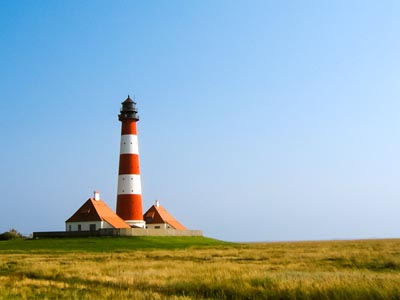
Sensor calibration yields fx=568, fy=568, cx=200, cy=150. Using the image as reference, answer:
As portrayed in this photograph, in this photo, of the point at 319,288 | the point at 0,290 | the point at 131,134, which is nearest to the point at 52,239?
the point at 131,134

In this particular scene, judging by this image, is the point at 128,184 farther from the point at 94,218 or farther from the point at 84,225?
the point at 84,225

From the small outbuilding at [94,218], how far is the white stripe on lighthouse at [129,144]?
24.5ft

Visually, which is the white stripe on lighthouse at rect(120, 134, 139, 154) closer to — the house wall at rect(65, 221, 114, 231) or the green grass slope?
the house wall at rect(65, 221, 114, 231)

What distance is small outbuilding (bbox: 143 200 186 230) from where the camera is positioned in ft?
257

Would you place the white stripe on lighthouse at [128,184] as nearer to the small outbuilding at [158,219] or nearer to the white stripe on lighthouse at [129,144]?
the white stripe on lighthouse at [129,144]

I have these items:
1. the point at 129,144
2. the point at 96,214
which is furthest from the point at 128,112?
the point at 96,214

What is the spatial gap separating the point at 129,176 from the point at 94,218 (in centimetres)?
661

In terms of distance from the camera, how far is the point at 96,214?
6662cm

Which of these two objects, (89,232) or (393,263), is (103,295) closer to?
(393,263)

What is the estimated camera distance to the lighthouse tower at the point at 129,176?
65.6 meters

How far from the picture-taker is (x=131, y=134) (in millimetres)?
67062

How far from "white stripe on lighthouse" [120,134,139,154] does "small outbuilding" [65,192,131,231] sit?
7.48 metres

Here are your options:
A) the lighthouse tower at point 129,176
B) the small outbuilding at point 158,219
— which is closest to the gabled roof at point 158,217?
the small outbuilding at point 158,219

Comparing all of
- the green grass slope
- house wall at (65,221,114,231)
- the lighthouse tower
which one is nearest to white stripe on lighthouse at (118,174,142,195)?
the lighthouse tower
